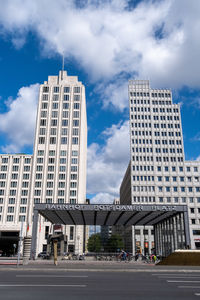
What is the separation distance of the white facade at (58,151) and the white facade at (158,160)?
62.3 feet

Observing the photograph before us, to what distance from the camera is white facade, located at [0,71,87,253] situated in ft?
276

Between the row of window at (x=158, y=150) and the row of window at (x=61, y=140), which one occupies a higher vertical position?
the row of window at (x=61, y=140)

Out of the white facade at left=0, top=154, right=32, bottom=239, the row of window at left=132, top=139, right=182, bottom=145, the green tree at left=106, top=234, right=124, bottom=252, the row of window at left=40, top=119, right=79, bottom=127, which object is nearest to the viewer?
the white facade at left=0, top=154, right=32, bottom=239

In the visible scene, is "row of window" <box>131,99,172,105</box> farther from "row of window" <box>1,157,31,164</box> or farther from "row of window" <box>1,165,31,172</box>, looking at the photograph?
"row of window" <box>1,165,31,172</box>

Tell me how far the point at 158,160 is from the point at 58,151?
35.0 metres

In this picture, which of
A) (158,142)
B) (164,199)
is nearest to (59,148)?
(158,142)

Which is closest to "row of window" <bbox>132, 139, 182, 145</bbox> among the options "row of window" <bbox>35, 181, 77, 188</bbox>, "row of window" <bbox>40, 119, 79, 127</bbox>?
"row of window" <bbox>40, 119, 79, 127</bbox>

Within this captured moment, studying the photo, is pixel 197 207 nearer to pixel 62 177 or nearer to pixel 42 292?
pixel 62 177

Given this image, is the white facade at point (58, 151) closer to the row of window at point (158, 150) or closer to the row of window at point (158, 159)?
the row of window at point (158, 159)

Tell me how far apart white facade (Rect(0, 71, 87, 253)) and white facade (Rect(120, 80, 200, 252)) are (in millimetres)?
18997

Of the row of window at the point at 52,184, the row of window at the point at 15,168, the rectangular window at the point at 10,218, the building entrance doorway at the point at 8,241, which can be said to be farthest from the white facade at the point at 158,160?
the rectangular window at the point at 10,218

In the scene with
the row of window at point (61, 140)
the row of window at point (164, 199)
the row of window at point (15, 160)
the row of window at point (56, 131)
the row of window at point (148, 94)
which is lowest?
the row of window at point (164, 199)

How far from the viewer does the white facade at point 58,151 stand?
84100mm

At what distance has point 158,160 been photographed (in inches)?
3364
